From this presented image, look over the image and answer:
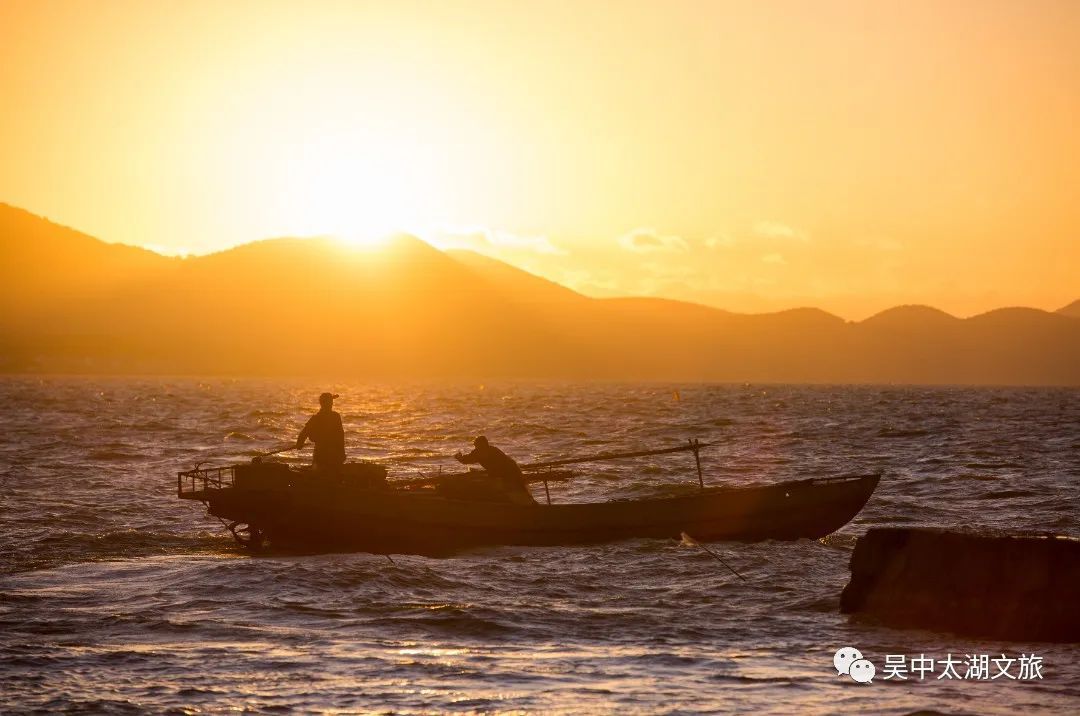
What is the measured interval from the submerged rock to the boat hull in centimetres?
928

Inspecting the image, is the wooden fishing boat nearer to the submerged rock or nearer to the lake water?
the lake water

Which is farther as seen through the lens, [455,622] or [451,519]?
[451,519]

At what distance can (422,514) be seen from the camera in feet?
74.2

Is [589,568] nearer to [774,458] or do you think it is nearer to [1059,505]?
[1059,505]

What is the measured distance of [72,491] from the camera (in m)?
32.0

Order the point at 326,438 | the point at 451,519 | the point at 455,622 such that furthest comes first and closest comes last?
the point at 326,438 → the point at 451,519 → the point at 455,622

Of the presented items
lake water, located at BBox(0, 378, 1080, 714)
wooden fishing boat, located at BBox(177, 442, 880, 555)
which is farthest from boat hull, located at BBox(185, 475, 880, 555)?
lake water, located at BBox(0, 378, 1080, 714)

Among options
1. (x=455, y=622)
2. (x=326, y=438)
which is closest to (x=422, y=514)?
(x=326, y=438)

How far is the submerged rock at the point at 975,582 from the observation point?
1298 centimetres

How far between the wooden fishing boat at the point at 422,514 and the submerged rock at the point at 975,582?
9101 millimetres

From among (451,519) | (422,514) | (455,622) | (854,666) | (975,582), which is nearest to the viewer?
(854,666)

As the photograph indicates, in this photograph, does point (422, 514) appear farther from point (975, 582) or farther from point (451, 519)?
point (975, 582)

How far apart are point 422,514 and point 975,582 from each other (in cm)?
1133

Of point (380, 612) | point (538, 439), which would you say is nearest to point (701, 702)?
point (380, 612)
